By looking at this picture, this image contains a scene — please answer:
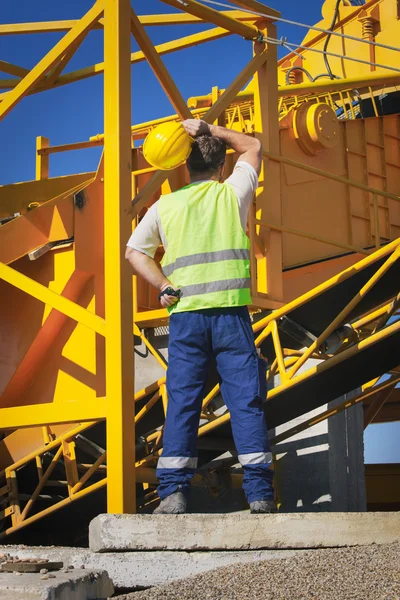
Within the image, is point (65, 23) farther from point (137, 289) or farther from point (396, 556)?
point (396, 556)

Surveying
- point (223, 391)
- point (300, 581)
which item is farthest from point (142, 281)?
point (300, 581)

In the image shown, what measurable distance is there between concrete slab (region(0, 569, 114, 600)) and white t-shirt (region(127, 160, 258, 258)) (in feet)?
A: 6.72

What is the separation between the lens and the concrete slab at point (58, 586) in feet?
11.5

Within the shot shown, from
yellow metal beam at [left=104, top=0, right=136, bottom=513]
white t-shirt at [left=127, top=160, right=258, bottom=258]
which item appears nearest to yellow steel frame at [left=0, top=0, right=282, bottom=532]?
yellow metal beam at [left=104, top=0, right=136, bottom=513]

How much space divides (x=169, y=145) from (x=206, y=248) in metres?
0.71

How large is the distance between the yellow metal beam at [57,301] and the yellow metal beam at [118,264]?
171 mm

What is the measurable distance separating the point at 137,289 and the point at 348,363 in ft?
7.23

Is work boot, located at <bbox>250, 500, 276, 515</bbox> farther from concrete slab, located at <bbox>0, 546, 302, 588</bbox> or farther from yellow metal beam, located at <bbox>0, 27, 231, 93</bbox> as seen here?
yellow metal beam, located at <bbox>0, 27, 231, 93</bbox>

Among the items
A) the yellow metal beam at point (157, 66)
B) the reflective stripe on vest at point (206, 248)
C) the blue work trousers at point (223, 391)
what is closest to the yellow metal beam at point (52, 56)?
the yellow metal beam at point (157, 66)

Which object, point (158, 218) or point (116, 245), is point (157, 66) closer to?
point (116, 245)

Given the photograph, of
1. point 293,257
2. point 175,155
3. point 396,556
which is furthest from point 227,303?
point 293,257

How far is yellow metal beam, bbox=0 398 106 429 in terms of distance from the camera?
5914 mm

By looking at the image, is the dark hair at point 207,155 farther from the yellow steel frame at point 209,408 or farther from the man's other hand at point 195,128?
the yellow steel frame at point 209,408

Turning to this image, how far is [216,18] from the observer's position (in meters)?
7.41
